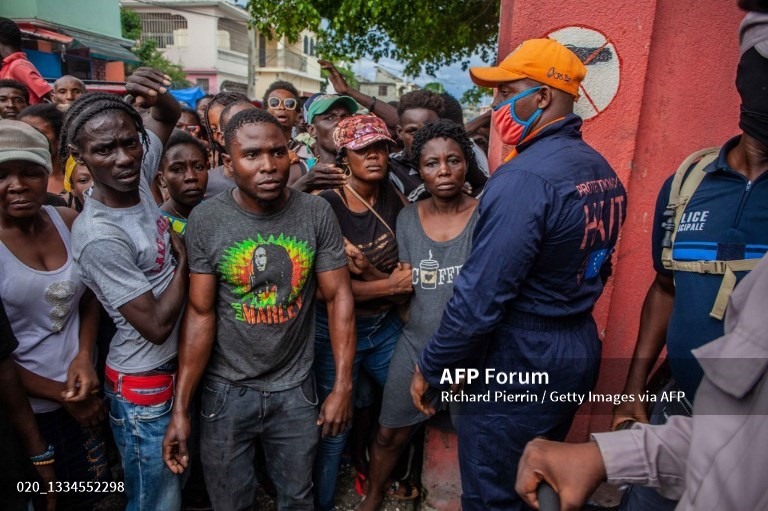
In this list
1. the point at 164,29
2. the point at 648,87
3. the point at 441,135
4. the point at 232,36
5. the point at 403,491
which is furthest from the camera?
the point at 232,36

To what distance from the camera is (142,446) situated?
88.5 inches

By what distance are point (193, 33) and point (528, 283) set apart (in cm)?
3750

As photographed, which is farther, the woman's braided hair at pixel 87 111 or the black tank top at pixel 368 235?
the black tank top at pixel 368 235

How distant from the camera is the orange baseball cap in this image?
211cm

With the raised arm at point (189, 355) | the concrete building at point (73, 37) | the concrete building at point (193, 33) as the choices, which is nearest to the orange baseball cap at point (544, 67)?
the raised arm at point (189, 355)

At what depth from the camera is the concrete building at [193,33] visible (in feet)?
109

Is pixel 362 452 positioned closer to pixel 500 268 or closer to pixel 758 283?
pixel 500 268

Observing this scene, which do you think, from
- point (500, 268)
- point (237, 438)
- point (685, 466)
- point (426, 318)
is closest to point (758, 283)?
point (685, 466)

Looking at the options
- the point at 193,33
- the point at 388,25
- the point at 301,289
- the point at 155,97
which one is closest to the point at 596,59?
the point at 301,289

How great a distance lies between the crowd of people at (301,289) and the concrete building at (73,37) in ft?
52.8

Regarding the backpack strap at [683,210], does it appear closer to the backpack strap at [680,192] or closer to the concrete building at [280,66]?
the backpack strap at [680,192]

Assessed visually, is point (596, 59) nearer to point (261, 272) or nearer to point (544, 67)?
point (544, 67)

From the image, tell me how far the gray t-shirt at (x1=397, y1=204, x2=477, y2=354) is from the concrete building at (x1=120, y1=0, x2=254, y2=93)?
33611 millimetres

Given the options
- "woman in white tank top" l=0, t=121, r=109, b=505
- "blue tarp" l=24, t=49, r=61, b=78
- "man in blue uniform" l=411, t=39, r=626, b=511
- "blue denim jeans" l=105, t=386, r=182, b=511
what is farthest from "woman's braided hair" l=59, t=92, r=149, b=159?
"blue tarp" l=24, t=49, r=61, b=78
